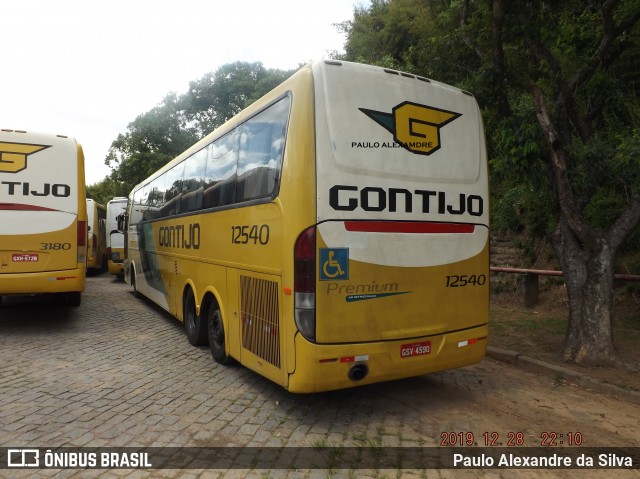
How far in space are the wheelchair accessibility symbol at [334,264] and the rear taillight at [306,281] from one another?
0.08 meters

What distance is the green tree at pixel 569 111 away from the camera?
5.93 meters

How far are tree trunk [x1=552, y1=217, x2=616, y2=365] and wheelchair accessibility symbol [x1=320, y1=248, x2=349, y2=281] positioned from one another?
3.83m

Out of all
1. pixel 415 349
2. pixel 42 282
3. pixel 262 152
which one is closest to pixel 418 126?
pixel 262 152

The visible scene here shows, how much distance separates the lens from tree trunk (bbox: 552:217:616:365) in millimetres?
5898

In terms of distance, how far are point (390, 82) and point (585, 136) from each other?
412 cm

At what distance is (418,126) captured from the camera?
4.48 m

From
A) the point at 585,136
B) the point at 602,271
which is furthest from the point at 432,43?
the point at 602,271

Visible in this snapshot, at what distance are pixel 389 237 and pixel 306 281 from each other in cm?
91

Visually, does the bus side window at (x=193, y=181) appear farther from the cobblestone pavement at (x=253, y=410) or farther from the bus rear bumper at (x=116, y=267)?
the bus rear bumper at (x=116, y=267)

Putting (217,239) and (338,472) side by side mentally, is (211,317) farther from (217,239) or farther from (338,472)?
(338,472)

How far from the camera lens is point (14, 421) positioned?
4176 mm

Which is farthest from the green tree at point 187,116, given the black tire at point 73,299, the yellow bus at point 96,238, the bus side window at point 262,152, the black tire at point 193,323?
the bus side window at point 262,152

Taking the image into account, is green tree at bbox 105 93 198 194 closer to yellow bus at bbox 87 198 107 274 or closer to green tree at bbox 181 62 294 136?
green tree at bbox 181 62 294 136
